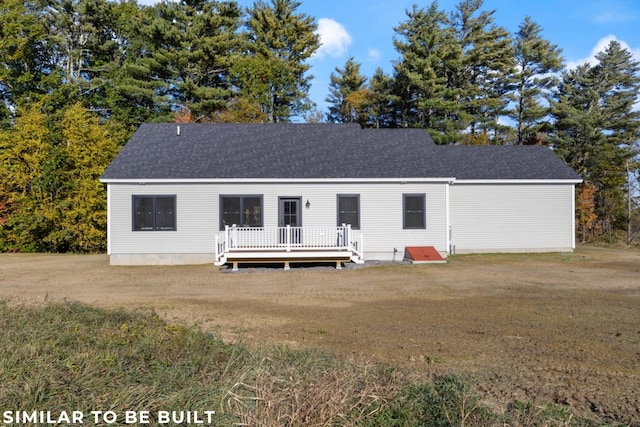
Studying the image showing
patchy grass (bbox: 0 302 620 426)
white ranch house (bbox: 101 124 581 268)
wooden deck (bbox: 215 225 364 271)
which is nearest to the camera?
patchy grass (bbox: 0 302 620 426)

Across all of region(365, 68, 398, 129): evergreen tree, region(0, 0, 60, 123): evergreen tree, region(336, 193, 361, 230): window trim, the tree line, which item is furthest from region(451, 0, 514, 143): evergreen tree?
region(0, 0, 60, 123): evergreen tree

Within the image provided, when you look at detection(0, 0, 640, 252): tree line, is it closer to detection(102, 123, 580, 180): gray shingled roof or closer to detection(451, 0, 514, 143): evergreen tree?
detection(451, 0, 514, 143): evergreen tree

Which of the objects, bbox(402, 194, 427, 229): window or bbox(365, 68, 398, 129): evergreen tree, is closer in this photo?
bbox(402, 194, 427, 229): window

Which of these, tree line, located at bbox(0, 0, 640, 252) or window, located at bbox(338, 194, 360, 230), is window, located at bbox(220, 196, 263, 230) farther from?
tree line, located at bbox(0, 0, 640, 252)

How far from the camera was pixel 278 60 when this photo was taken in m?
36.7

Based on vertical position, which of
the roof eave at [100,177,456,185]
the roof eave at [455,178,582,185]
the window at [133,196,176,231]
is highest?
the roof eave at [455,178,582,185]

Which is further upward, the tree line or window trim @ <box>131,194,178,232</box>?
the tree line

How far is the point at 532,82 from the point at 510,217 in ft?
75.2

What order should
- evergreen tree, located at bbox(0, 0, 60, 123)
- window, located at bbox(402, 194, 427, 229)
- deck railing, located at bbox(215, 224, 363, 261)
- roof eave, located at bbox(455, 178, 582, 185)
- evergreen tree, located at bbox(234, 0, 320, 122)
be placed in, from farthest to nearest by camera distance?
evergreen tree, located at bbox(234, 0, 320, 122) → evergreen tree, located at bbox(0, 0, 60, 123) → roof eave, located at bbox(455, 178, 582, 185) → window, located at bbox(402, 194, 427, 229) → deck railing, located at bbox(215, 224, 363, 261)

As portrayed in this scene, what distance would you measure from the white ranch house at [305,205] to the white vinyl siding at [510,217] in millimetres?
40

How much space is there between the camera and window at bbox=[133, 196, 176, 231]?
15773 mm

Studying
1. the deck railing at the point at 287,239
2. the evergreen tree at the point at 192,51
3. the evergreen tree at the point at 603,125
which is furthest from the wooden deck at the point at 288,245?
the evergreen tree at the point at 603,125

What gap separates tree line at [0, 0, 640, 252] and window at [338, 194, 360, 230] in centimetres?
1478

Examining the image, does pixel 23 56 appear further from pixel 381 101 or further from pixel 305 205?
pixel 305 205
